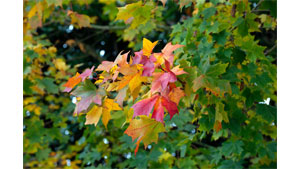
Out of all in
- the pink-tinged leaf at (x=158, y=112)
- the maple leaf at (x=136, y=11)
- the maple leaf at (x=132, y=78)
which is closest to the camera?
the pink-tinged leaf at (x=158, y=112)

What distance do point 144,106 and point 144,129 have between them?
0.56 feet

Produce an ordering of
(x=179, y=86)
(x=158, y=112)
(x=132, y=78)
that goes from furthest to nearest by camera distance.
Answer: (x=179, y=86), (x=132, y=78), (x=158, y=112)

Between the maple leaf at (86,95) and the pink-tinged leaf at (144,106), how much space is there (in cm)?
17

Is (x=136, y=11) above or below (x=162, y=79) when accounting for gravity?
above

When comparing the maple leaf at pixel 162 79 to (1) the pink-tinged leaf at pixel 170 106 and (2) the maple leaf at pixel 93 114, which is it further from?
(2) the maple leaf at pixel 93 114

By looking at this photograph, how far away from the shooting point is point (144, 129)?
4.23ft

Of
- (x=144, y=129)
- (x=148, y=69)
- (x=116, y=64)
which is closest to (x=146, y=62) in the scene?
(x=148, y=69)

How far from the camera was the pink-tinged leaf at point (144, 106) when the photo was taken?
113cm

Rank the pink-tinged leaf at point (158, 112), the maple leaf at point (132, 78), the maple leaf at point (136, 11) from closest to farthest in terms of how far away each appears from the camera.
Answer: the pink-tinged leaf at point (158, 112) → the maple leaf at point (132, 78) → the maple leaf at point (136, 11)

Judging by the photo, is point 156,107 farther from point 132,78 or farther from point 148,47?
point 148,47

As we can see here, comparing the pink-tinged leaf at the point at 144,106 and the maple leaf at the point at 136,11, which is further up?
the maple leaf at the point at 136,11

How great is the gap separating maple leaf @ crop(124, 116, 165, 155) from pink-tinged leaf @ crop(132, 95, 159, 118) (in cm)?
14

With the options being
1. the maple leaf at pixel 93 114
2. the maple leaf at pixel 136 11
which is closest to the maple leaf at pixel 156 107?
the maple leaf at pixel 93 114

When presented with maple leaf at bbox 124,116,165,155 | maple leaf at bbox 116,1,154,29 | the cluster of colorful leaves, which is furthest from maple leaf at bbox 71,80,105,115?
maple leaf at bbox 116,1,154,29
